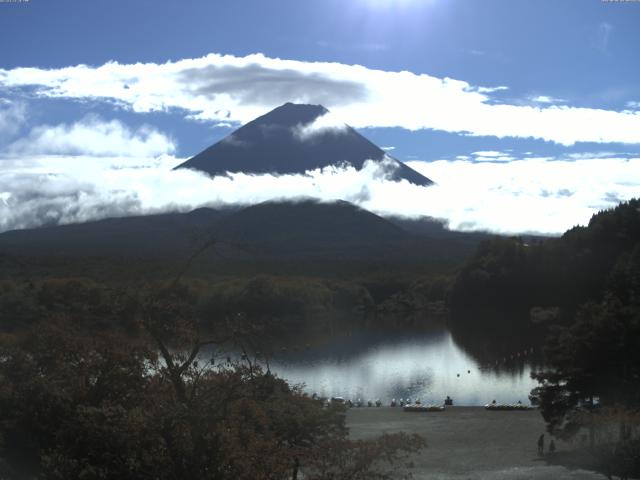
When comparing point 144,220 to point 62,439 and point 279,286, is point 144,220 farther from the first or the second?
point 62,439

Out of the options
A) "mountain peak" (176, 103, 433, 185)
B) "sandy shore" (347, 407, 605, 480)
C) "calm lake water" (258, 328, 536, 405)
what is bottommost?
"calm lake water" (258, 328, 536, 405)

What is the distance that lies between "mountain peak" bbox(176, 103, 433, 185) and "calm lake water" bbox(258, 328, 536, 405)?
125 meters

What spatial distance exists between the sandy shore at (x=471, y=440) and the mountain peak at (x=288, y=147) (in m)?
146

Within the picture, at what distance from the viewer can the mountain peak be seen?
559ft

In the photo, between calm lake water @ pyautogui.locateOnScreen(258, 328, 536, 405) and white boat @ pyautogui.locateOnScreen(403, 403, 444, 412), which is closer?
white boat @ pyautogui.locateOnScreen(403, 403, 444, 412)

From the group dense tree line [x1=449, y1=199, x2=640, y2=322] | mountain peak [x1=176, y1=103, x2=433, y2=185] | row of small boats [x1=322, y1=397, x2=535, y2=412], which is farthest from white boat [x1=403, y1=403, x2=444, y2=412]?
mountain peak [x1=176, y1=103, x2=433, y2=185]

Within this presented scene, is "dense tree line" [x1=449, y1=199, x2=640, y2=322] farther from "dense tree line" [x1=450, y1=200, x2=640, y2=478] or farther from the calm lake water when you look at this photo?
the calm lake water

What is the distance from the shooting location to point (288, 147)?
173875 mm

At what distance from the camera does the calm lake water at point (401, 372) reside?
98.7ft

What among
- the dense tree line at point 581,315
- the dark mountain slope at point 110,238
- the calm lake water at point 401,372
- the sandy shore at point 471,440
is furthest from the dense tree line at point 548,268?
the sandy shore at point 471,440

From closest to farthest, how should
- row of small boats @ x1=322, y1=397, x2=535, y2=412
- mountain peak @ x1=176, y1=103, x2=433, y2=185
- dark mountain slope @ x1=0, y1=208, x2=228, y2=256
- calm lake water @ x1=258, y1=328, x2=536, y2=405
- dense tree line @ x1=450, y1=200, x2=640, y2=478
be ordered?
dense tree line @ x1=450, y1=200, x2=640, y2=478, row of small boats @ x1=322, y1=397, x2=535, y2=412, calm lake water @ x1=258, y1=328, x2=536, y2=405, dark mountain slope @ x1=0, y1=208, x2=228, y2=256, mountain peak @ x1=176, y1=103, x2=433, y2=185

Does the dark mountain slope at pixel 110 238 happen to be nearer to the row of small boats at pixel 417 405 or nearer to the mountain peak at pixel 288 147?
the mountain peak at pixel 288 147

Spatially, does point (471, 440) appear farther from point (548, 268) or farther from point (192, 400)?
point (548, 268)

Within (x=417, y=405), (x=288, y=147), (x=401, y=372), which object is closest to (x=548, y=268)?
(x=401, y=372)
